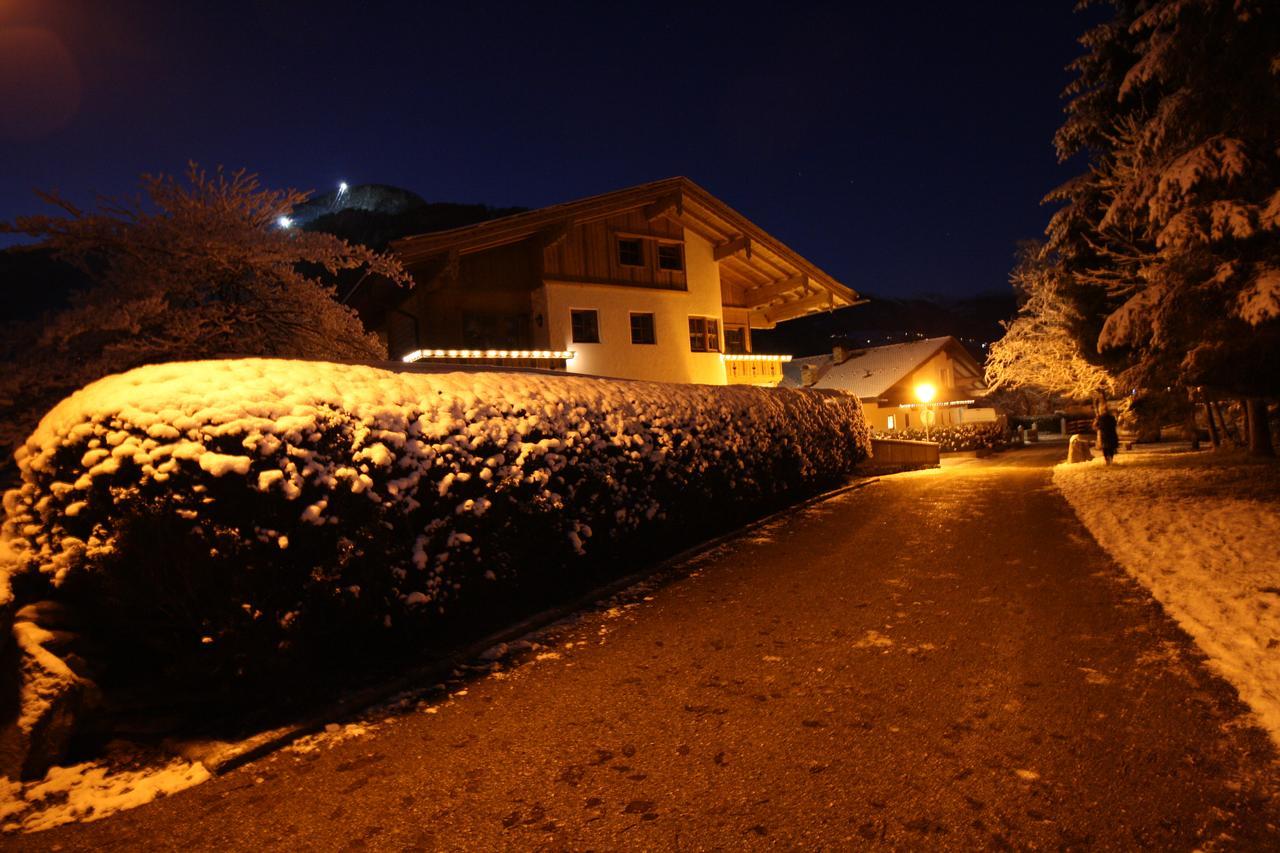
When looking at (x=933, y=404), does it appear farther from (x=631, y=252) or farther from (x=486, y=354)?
(x=486, y=354)

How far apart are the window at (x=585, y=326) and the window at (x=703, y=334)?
3657 millimetres

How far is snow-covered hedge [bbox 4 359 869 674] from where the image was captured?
389cm

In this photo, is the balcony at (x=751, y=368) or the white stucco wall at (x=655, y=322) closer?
the white stucco wall at (x=655, y=322)

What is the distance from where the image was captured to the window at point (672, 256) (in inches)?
871

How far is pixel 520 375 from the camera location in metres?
7.21

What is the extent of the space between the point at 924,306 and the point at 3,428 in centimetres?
11147

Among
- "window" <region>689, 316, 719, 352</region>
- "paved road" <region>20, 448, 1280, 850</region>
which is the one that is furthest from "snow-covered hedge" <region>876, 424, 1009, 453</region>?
"paved road" <region>20, 448, 1280, 850</region>

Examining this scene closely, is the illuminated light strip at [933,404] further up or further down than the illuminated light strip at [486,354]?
further down

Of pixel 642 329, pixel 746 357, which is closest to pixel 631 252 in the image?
pixel 642 329

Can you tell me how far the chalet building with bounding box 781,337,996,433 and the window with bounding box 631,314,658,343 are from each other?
22.1 meters

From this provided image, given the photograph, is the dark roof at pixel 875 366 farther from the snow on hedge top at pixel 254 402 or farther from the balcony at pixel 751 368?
the snow on hedge top at pixel 254 402

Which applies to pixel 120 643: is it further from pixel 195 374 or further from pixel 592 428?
pixel 592 428

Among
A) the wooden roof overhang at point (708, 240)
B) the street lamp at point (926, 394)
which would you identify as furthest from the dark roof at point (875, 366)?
the wooden roof overhang at point (708, 240)

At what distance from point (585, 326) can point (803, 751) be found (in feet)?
57.7
